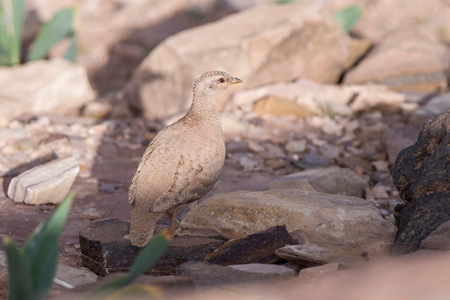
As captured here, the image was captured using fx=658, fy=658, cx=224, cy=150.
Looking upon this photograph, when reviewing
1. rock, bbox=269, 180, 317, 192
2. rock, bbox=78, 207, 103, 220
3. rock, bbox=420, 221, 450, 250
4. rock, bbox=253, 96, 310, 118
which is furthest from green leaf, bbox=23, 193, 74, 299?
rock, bbox=253, 96, 310, 118

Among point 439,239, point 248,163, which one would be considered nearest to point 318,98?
point 248,163

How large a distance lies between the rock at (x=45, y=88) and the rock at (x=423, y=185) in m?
6.78

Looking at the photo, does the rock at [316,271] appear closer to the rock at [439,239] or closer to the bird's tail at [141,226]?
the rock at [439,239]

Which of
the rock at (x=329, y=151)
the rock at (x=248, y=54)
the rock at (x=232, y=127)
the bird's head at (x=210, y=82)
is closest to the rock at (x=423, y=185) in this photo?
the bird's head at (x=210, y=82)

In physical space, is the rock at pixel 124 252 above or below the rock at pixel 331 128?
above

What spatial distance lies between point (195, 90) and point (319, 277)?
215cm

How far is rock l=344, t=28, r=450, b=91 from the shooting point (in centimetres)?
1071

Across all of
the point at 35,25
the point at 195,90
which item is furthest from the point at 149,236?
the point at 35,25

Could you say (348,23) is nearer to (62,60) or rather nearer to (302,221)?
(62,60)

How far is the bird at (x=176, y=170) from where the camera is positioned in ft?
15.5

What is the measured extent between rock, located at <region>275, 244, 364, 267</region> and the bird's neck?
4.54ft

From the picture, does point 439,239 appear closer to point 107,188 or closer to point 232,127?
point 107,188

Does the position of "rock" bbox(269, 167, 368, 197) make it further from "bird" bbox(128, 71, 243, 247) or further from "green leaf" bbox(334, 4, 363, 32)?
"green leaf" bbox(334, 4, 363, 32)

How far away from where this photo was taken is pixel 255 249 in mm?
4516
